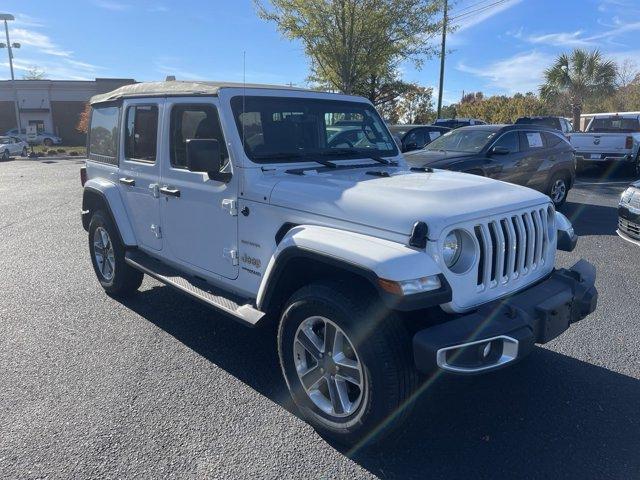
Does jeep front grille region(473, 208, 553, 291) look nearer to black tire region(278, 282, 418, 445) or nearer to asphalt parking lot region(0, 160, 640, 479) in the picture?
black tire region(278, 282, 418, 445)

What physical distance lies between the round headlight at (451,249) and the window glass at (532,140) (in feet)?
24.7

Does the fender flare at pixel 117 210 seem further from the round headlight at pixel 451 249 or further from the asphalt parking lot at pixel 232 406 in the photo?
the round headlight at pixel 451 249

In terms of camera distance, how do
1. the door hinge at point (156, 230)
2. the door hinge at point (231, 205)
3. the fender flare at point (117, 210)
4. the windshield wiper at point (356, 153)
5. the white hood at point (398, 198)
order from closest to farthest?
the white hood at point (398, 198), the door hinge at point (231, 205), the windshield wiper at point (356, 153), the door hinge at point (156, 230), the fender flare at point (117, 210)

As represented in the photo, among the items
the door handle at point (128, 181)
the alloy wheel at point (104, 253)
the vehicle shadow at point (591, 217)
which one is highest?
the door handle at point (128, 181)

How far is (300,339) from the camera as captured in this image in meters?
3.05

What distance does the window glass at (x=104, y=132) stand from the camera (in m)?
4.99

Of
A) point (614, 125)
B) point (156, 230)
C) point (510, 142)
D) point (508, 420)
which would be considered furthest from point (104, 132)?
point (614, 125)

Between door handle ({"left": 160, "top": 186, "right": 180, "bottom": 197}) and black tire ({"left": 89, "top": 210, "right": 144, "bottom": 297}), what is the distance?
3.29ft

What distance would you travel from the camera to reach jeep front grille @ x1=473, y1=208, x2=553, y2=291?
2.85m

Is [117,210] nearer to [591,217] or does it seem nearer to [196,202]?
[196,202]

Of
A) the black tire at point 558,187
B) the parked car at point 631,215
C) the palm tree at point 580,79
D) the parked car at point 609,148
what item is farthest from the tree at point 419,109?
the parked car at point 631,215

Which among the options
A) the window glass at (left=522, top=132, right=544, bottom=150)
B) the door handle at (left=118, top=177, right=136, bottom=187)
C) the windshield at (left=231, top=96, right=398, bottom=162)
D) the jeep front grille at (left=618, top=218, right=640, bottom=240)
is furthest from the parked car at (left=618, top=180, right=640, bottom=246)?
the door handle at (left=118, top=177, right=136, bottom=187)

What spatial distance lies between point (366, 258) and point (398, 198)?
0.53m

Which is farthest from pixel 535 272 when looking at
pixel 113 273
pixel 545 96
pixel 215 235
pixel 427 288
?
pixel 545 96
